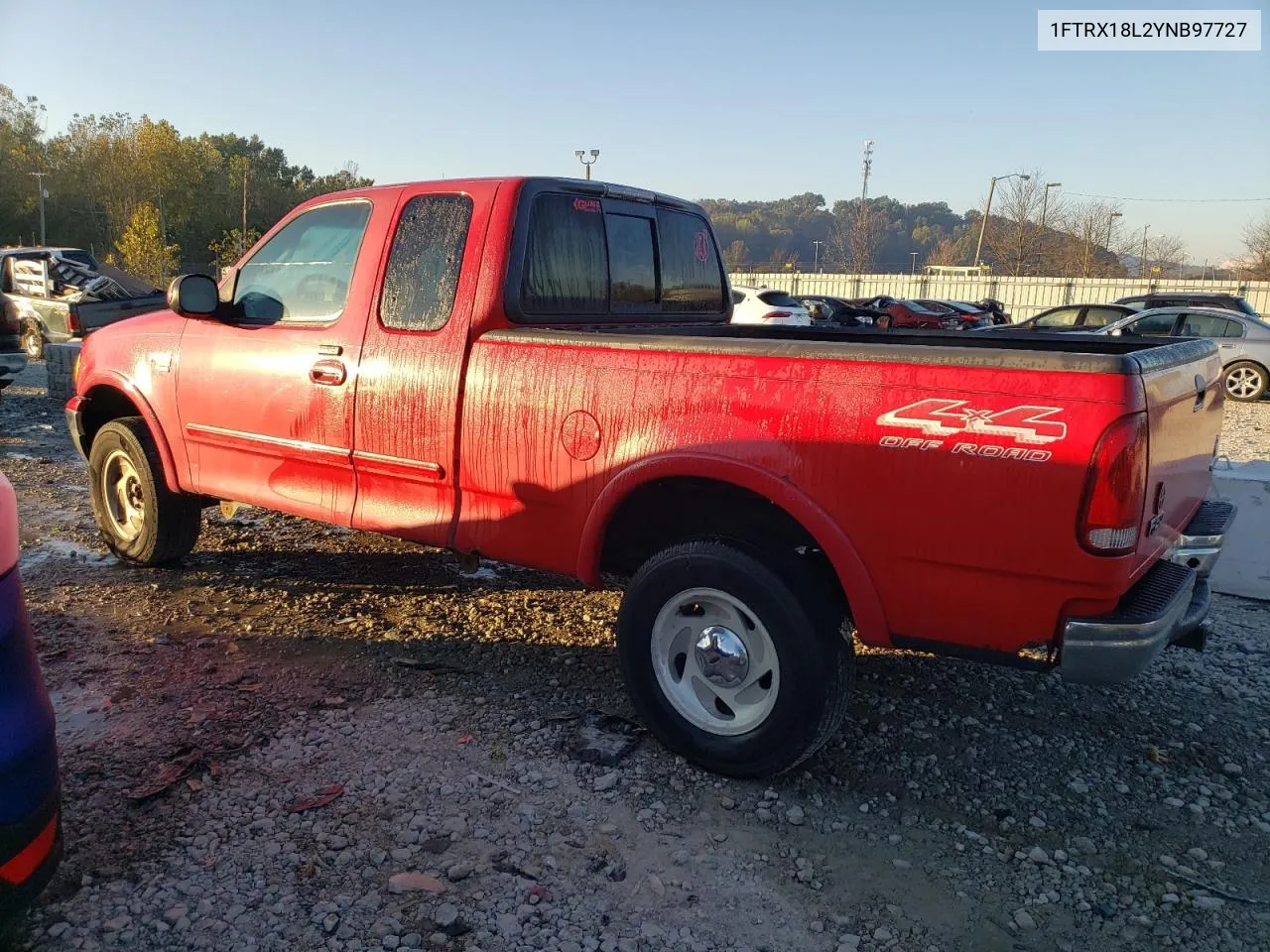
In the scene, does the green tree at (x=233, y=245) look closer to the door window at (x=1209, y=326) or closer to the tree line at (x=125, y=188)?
the tree line at (x=125, y=188)

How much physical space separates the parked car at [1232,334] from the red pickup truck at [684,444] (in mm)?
12510

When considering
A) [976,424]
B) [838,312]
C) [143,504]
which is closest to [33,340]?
[143,504]

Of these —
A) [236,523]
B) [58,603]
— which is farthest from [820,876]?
[236,523]

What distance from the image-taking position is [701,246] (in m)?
5.09

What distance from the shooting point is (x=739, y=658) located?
3.21m

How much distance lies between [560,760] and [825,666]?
1074 millimetres

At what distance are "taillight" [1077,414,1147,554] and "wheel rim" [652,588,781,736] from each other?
3.52 feet

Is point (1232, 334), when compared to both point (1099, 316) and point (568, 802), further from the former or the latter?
point (568, 802)

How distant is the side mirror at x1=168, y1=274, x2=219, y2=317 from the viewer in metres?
4.37

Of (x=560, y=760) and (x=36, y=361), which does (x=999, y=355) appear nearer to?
(x=560, y=760)

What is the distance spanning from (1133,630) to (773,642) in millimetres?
1075

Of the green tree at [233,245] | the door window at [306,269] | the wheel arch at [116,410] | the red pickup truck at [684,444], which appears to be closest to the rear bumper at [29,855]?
the red pickup truck at [684,444]

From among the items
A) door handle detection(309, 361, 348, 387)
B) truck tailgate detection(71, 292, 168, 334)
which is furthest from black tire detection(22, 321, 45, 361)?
door handle detection(309, 361, 348, 387)

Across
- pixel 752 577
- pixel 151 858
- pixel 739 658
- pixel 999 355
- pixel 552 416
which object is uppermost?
pixel 999 355
